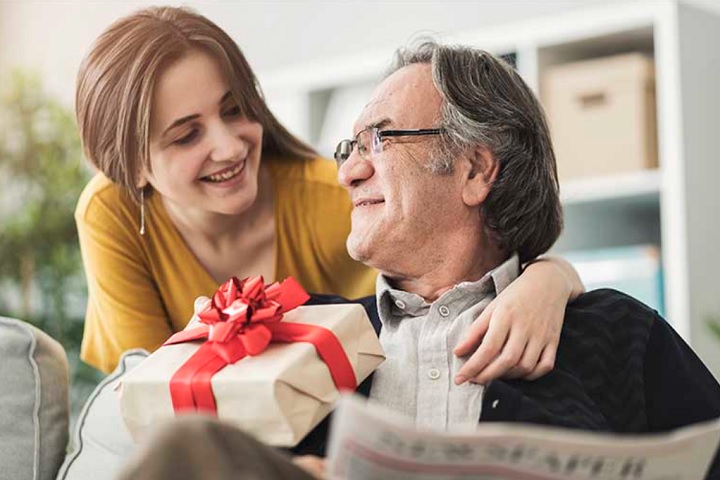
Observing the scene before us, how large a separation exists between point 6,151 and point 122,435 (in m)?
2.57

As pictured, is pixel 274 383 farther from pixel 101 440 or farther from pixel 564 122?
pixel 564 122

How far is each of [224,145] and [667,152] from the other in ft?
4.66

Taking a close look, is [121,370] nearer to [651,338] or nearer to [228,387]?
[228,387]

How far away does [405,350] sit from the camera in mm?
1623

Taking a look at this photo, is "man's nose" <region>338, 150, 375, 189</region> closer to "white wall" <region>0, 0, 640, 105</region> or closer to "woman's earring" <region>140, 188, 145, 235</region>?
"woman's earring" <region>140, 188, 145, 235</region>

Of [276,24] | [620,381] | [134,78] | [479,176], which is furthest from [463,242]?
[276,24]

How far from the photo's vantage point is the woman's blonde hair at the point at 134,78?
1.88 meters

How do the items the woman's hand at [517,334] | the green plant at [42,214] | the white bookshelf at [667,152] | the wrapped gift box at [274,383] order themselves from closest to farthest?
the wrapped gift box at [274,383]
the woman's hand at [517,334]
the white bookshelf at [667,152]
the green plant at [42,214]

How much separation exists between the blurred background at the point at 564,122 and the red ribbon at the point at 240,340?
4.79ft

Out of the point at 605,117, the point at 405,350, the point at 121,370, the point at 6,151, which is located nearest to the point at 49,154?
the point at 6,151

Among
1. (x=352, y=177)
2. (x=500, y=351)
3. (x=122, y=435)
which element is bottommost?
(x=122, y=435)

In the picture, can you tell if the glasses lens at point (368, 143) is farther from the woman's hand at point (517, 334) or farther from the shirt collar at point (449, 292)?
the woman's hand at point (517, 334)

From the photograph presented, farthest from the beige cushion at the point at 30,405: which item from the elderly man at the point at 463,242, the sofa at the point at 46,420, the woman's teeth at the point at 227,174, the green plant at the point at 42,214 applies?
the green plant at the point at 42,214

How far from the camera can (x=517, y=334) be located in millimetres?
1473
